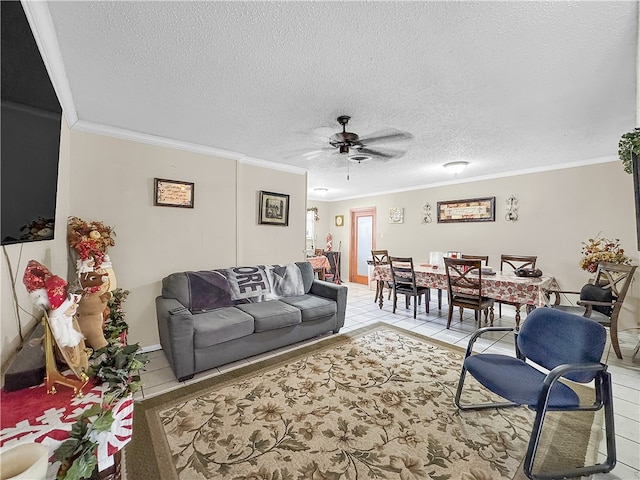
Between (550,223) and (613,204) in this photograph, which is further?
(550,223)

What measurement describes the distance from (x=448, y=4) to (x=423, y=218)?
4.77m

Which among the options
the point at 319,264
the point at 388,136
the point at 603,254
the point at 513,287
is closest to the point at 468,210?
the point at 603,254

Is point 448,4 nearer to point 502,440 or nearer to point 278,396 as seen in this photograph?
point 502,440

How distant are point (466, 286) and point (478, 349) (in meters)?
0.81

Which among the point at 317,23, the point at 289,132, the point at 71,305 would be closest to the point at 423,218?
the point at 289,132

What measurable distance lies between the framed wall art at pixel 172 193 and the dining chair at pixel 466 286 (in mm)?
3391

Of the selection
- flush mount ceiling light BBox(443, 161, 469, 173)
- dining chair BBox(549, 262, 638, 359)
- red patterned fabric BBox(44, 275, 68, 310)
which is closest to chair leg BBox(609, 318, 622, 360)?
dining chair BBox(549, 262, 638, 359)

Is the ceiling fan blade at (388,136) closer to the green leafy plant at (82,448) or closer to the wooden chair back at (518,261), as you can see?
the wooden chair back at (518,261)

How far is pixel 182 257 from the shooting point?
318 centimetres

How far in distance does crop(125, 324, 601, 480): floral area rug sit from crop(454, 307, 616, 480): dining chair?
0.39 ft

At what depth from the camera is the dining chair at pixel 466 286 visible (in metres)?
3.38

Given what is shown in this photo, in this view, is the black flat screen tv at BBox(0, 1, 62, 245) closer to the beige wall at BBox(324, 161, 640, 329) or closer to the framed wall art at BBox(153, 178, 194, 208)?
the framed wall art at BBox(153, 178, 194, 208)

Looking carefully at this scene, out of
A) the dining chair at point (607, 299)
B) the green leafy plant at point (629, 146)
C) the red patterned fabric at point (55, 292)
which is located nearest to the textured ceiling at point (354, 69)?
the green leafy plant at point (629, 146)

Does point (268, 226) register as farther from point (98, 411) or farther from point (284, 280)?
point (98, 411)
